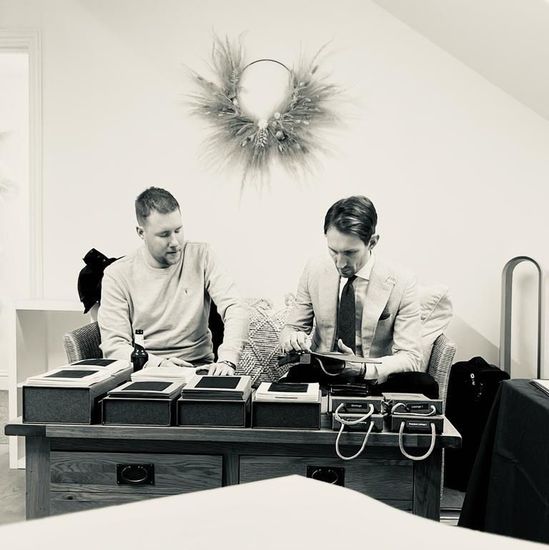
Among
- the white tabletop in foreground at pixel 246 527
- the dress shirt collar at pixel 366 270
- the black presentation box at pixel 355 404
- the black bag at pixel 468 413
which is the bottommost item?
the black bag at pixel 468 413

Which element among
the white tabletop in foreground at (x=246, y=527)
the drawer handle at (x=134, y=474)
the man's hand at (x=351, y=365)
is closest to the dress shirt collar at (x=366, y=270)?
the man's hand at (x=351, y=365)

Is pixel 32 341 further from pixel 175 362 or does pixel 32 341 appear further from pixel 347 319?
pixel 347 319

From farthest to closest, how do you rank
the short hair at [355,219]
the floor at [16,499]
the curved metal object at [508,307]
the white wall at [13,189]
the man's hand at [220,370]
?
the white wall at [13,189] < the curved metal object at [508,307] < the short hair at [355,219] < the floor at [16,499] < the man's hand at [220,370]

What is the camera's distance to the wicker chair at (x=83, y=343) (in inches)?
119

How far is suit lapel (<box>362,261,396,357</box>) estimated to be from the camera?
312 centimetres

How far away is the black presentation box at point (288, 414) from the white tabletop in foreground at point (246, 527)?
1503mm

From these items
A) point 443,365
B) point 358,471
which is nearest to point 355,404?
point 358,471

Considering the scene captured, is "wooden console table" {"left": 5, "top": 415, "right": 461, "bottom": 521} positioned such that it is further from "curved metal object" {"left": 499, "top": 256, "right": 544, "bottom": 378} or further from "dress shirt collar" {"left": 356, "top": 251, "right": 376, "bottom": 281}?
"curved metal object" {"left": 499, "top": 256, "right": 544, "bottom": 378}

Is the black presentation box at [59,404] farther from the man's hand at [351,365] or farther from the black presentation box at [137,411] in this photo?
the man's hand at [351,365]

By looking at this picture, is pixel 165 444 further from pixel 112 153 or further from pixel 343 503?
pixel 112 153

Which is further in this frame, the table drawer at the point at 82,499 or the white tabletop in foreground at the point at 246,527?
the table drawer at the point at 82,499

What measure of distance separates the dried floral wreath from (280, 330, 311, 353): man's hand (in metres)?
1.30

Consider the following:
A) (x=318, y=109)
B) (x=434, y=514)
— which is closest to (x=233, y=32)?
(x=318, y=109)

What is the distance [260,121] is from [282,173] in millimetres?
327
